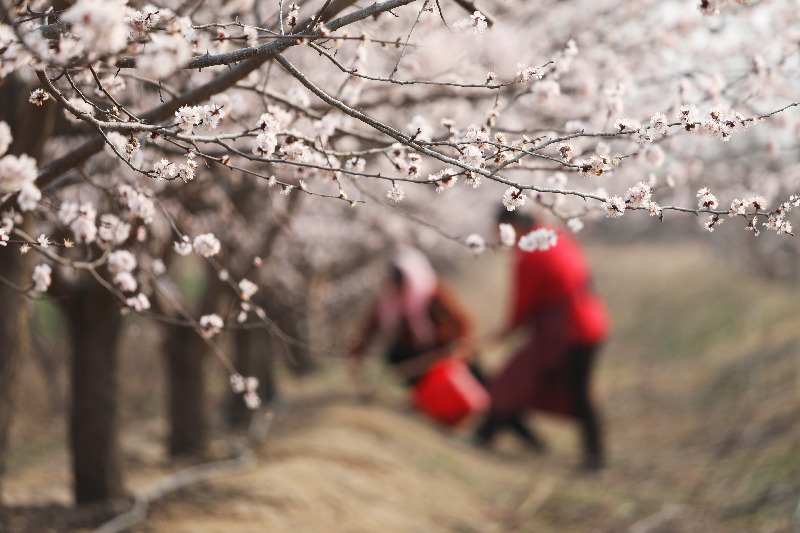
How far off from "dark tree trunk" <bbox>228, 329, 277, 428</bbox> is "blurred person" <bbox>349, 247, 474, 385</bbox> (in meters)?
0.93

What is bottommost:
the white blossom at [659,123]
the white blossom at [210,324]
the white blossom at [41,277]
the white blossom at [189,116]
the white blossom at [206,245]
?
the white blossom at [210,324]

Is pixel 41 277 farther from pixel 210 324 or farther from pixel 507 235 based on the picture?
pixel 507 235

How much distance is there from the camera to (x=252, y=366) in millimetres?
6914

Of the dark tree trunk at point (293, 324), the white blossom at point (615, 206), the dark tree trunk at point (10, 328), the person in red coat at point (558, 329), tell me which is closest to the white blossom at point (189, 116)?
the white blossom at point (615, 206)

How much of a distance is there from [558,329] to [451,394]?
4.66 feet

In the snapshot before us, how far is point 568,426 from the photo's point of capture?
722cm

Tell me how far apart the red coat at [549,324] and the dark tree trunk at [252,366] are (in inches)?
90.6

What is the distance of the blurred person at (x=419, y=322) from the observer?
6.73 metres

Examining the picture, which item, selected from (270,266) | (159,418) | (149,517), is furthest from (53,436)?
(149,517)

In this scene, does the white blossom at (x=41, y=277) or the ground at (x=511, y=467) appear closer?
the white blossom at (x=41, y=277)

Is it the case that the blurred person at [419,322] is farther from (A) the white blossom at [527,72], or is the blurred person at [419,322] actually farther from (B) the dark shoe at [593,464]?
(A) the white blossom at [527,72]

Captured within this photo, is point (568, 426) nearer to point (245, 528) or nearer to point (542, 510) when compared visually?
point (542, 510)

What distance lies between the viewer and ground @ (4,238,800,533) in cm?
372

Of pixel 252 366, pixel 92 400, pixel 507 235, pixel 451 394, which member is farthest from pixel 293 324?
pixel 507 235
